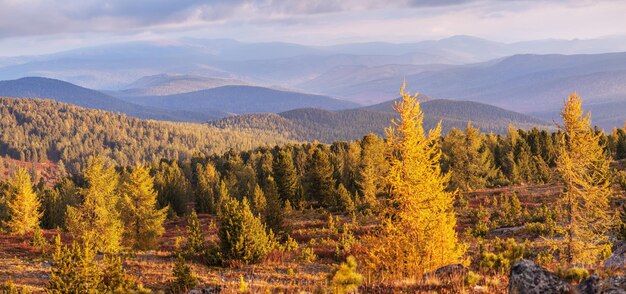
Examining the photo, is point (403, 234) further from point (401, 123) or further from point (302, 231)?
point (302, 231)

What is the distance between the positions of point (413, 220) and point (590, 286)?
11.5 metres

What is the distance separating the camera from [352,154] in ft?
258

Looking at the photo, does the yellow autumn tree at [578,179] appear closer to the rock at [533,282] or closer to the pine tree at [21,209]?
the rock at [533,282]

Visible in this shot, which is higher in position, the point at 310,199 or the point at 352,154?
the point at 352,154

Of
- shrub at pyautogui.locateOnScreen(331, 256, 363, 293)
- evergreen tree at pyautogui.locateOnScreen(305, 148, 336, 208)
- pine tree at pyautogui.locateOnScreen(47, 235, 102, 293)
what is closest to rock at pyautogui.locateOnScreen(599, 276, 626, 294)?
shrub at pyautogui.locateOnScreen(331, 256, 363, 293)

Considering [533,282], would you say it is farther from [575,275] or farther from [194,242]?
[194,242]

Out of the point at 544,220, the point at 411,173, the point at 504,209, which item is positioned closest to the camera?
the point at 411,173

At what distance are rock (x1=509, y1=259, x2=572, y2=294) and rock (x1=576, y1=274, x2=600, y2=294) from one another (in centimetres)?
21

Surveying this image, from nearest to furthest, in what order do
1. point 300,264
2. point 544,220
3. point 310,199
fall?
point 300,264, point 544,220, point 310,199

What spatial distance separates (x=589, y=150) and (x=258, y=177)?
7955 cm

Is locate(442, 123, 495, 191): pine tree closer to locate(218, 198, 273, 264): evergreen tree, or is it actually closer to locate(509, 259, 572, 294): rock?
locate(218, 198, 273, 264): evergreen tree

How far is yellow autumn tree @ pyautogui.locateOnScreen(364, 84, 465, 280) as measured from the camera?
1903 centimetres

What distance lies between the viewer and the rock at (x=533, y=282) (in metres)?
7.89

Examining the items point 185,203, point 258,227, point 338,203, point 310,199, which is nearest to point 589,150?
point 258,227
